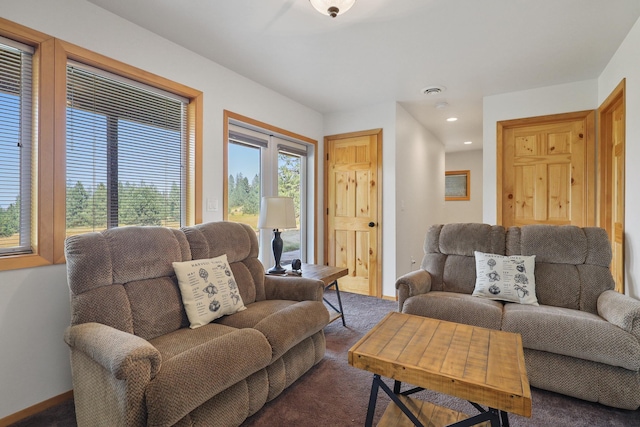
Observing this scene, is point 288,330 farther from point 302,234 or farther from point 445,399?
point 302,234

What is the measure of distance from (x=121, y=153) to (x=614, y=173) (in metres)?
4.33

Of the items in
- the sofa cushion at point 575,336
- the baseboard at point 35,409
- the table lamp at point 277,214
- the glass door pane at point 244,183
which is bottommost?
the baseboard at point 35,409

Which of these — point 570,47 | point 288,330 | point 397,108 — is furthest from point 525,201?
point 288,330

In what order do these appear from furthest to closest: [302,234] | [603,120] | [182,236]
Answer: [302,234], [603,120], [182,236]

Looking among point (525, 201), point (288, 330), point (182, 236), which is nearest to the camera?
point (288, 330)

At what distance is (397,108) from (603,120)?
2072 millimetres

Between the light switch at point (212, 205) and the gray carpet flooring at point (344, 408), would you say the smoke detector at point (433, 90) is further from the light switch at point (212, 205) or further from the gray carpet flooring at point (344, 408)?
the gray carpet flooring at point (344, 408)

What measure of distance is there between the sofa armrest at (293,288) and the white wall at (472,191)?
5.72 m

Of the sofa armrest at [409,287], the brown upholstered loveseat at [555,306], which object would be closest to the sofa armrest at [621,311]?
the brown upholstered loveseat at [555,306]

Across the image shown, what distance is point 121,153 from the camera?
232cm

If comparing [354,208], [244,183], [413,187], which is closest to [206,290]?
[244,183]

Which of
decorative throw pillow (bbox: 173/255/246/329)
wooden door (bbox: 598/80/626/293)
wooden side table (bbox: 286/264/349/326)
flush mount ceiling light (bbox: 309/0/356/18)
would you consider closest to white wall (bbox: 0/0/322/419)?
decorative throw pillow (bbox: 173/255/246/329)

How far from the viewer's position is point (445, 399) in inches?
74.6

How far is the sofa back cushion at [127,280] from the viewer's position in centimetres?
160
